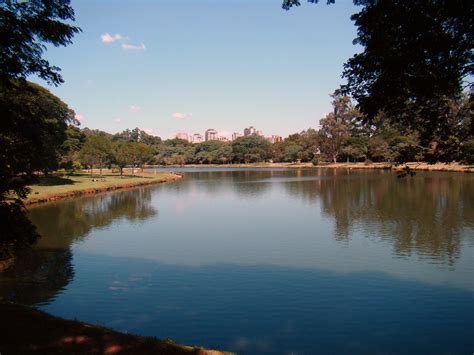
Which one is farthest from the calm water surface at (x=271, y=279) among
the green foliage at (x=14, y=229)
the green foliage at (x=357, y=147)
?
the green foliage at (x=357, y=147)

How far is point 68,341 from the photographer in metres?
7.47

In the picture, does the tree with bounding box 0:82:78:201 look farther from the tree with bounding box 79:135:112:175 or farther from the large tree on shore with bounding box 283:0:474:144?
the tree with bounding box 79:135:112:175

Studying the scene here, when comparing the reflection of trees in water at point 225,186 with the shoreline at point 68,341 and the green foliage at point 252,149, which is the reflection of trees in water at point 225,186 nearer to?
the shoreline at point 68,341

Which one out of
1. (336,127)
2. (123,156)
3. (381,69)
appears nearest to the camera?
(381,69)

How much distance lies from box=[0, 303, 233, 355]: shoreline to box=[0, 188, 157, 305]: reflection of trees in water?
4413 millimetres

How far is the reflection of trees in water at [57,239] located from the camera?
43.4 feet

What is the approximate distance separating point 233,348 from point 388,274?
25.8ft

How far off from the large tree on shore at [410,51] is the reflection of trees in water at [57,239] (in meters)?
11.2

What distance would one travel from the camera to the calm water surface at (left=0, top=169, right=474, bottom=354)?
1014cm

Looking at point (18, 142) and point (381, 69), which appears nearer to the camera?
point (381, 69)

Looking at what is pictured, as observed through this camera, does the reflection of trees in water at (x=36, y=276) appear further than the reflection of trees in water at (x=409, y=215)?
No

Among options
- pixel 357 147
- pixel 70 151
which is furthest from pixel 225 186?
pixel 357 147

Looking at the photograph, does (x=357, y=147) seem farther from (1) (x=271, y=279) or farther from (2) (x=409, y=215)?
(1) (x=271, y=279)

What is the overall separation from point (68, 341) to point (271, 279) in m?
8.27
